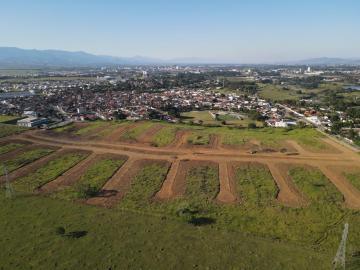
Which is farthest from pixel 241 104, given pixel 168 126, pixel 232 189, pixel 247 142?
pixel 232 189

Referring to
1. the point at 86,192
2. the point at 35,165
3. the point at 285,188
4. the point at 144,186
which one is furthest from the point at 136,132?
the point at 285,188

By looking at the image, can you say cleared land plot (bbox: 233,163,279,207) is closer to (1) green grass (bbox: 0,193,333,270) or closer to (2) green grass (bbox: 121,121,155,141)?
(1) green grass (bbox: 0,193,333,270)

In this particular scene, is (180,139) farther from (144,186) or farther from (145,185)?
(144,186)

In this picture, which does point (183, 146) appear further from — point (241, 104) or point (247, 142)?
point (241, 104)

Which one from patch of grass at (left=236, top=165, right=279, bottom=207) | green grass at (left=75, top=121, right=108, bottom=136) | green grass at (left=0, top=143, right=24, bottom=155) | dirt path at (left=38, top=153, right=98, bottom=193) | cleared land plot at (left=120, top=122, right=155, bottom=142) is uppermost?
cleared land plot at (left=120, top=122, right=155, bottom=142)

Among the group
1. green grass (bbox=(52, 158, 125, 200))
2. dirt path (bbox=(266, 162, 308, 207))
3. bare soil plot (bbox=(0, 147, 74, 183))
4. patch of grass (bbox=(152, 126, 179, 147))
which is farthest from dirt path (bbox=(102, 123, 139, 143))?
dirt path (bbox=(266, 162, 308, 207))

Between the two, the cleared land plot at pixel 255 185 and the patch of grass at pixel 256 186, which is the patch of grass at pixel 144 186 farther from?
the patch of grass at pixel 256 186
